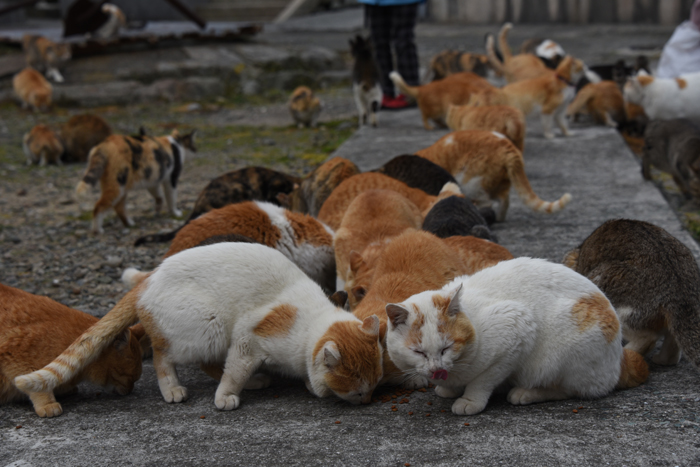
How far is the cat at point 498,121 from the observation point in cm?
611

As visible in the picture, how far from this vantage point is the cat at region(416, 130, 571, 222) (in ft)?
16.6

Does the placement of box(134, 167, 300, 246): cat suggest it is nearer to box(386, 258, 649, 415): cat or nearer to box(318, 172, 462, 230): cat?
box(318, 172, 462, 230): cat

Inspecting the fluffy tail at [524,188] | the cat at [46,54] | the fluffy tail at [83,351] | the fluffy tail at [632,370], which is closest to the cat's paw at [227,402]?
the fluffy tail at [83,351]

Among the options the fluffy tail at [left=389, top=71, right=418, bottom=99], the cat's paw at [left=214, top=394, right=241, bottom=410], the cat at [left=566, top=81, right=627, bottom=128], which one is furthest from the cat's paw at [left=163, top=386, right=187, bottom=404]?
the cat at [left=566, top=81, right=627, bottom=128]

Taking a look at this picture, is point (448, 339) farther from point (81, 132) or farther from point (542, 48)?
point (542, 48)

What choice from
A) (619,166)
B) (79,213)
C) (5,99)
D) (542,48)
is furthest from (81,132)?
A: (542,48)

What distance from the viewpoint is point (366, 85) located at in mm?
8953

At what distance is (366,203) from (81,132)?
6.68 metres

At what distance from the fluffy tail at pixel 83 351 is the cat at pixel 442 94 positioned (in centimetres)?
579

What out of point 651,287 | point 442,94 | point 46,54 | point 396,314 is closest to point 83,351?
point 396,314

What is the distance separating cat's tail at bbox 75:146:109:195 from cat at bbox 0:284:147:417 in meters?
3.21

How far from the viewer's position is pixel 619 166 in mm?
6477

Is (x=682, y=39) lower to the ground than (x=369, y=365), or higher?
higher

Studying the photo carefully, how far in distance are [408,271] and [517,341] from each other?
32.0 inches
